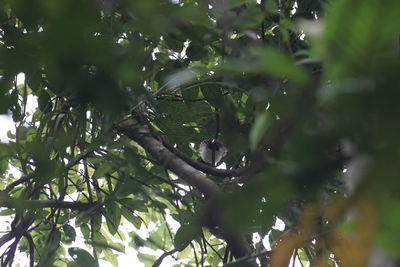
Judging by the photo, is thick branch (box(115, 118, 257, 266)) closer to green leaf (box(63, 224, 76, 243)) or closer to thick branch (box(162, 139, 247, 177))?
thick branch (box(162, 139, 247, 177))

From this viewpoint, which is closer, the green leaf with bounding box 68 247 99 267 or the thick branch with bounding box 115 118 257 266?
the thick branch with bounding box 115 118 257 266

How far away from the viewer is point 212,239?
184 cm

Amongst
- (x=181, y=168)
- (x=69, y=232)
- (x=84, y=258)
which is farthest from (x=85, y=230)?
(x=181, y=168)

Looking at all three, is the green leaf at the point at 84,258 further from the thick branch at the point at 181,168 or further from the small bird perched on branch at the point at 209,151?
the small bird perched on branch at the point at 209,151

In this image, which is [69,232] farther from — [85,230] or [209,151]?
[209,151]

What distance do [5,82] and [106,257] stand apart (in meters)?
1.39

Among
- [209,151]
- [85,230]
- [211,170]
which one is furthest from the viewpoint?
[85,230]

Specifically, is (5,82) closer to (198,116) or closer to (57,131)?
(57,131)

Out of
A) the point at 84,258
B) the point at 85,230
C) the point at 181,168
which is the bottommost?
the point at 84,258

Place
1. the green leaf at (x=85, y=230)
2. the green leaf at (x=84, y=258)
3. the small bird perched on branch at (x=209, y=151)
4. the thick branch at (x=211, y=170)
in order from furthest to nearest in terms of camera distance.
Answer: the green leaf at (x=85, y=230) → the small bird perched on branch at (x=209, y=151) → the green leaf at (x=84, y=258) → the thick branch at (x=211, y=170)

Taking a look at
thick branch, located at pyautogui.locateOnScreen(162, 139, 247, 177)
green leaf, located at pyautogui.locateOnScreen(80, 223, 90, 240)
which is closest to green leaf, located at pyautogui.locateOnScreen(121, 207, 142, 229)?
green leaf, located at pyautogui.locateOnScreen(80, 223, 90, 240)

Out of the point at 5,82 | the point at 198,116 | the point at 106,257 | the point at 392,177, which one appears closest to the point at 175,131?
the point at 198,116

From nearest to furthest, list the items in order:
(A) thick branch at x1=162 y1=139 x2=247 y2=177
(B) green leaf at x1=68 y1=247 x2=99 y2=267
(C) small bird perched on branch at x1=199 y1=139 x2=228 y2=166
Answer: (A) thick branch at x1=162 y1=139 x2=247 y2=177, (B) green leaf at x1=68 y1=247 x2=99 y2=267, (C) small bird perched on branch at x1=199 y1=139 x2=228 y2=166

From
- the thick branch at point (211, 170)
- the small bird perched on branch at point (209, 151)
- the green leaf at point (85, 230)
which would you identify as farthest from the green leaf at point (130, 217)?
the thick branch at point (211, 170)
